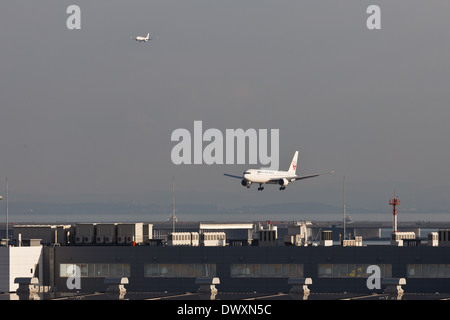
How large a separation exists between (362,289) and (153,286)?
23.5 m

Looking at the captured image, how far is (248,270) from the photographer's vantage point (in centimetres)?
11706

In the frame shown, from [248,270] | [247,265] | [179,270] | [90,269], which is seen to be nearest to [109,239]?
[90,269]

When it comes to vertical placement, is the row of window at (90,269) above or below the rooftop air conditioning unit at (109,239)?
below

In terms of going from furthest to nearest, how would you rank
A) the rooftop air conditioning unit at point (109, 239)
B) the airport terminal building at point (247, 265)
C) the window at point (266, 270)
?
1. the rooftop air conditioning unit at point (109, 239)
2. the window at point (266, 270)
3. the airport terminal building at point (247, 265)

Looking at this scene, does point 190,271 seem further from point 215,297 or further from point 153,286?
point 215,297

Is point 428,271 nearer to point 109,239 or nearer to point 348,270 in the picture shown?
point 348,270

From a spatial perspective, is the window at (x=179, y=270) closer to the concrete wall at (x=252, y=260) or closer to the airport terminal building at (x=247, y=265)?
the airport terminal building at (x=247, y=265)

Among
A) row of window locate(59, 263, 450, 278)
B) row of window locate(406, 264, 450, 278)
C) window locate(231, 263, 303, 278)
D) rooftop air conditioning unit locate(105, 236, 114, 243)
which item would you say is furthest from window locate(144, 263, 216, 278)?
row of window locate(406, 264, 450, 278)

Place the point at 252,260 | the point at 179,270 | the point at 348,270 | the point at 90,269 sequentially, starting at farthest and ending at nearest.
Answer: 1. the point at 90,269
2. the point at 179,270
3. the point at 252,260
4. the point at 348,270

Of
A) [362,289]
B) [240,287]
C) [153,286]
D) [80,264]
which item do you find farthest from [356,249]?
[80,264]

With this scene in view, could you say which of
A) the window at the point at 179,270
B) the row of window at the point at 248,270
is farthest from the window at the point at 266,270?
the window at the point at 179,270

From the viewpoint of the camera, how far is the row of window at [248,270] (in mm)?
113438
